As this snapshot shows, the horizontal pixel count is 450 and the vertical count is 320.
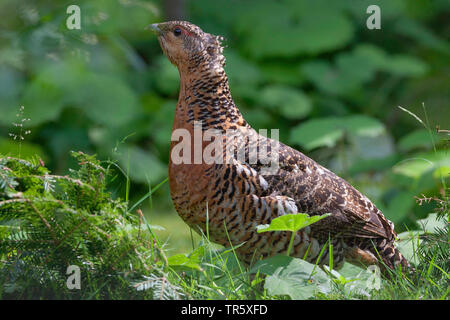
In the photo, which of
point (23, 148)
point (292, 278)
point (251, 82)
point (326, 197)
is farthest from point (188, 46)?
point (251, 82)

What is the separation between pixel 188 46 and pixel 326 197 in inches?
41.7

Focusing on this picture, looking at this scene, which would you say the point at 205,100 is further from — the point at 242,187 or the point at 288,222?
the point at 288,222

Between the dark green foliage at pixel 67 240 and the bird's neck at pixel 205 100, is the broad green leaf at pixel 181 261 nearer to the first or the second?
the dark green foliage at pixel 67 240

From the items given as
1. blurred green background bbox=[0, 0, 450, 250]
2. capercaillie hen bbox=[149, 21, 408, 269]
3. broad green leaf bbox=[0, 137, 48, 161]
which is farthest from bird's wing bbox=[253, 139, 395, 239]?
broad green leaf bbox=[0, 137, 48, 161]

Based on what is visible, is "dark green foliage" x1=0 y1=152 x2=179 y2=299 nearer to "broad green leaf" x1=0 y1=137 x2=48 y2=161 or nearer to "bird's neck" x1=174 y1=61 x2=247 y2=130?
"bird's neck" x1=174 y1=61 x2=247 y2=130

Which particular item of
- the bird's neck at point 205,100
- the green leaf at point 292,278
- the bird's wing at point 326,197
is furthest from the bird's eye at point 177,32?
the green leaf at point 292,278

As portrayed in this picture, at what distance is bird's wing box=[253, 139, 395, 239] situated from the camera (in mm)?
3039

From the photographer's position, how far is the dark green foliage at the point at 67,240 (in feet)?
7.99

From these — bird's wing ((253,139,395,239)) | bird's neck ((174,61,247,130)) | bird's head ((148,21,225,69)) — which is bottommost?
bird's wing ((253,139,395,239))

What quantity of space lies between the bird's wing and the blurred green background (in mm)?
1910

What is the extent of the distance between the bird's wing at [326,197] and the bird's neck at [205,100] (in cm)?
35
